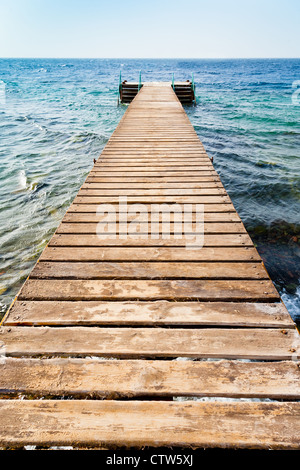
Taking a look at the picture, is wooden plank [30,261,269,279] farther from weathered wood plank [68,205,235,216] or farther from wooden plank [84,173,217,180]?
wooden plank [84,173,217,180]

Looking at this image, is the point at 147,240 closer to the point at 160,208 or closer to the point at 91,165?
the point at 160,208

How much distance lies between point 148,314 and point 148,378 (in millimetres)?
504

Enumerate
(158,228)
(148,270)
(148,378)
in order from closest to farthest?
(148,378) < (148,270) < (158,228)

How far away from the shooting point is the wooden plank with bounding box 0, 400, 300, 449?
1332mm

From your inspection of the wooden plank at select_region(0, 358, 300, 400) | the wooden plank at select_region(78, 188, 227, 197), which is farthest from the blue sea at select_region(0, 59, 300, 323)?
the wooden plank at select_region(0, 358, 300, 400)

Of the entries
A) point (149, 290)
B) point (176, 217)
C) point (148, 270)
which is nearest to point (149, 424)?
point (149, 290)

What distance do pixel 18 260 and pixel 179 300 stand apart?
3.68m

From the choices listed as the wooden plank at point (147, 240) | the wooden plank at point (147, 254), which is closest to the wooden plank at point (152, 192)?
the wooden plank at point (147, 240)

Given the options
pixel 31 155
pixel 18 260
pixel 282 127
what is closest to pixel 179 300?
pixel 18 260

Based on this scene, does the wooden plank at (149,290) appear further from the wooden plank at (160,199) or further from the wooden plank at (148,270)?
the wooden plank at (160,199)

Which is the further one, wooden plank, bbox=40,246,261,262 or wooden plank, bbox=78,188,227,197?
wooden plank, bbox=78,188,227,197

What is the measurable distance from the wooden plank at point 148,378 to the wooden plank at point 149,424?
57mm

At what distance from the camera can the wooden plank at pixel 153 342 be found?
5.73ft

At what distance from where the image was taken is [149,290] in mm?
2262
